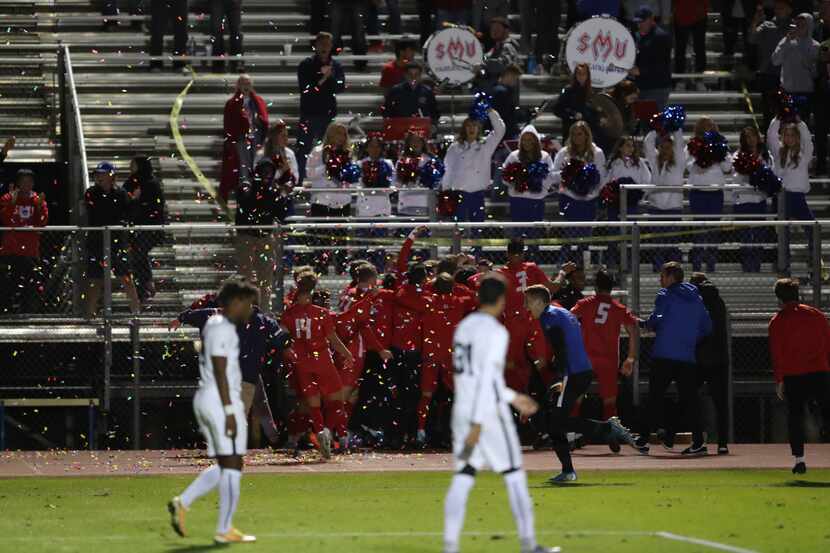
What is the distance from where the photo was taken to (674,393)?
2331cm

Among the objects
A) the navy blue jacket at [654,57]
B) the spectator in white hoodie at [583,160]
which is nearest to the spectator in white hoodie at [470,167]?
the spectator in white hoodie at [583,160]

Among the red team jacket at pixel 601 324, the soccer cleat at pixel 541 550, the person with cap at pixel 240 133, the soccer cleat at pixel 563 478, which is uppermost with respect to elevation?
the person with cap at pixel 240 133

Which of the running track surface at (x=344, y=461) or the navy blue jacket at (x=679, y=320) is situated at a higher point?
the navy blue jacket at (x=679, y=320)

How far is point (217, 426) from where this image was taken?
44.2ft

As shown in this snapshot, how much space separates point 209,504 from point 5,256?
6.16m

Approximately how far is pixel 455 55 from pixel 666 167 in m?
3.28

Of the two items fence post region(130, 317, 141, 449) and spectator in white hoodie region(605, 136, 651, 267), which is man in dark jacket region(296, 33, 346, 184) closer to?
spectator in white hoodie region(605, 136, 651, 267)

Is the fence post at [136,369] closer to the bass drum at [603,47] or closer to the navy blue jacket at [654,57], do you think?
the bass drum at [603,47]

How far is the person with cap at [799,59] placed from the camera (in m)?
26.5

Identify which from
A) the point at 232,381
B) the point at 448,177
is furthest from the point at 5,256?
the point at 232,381

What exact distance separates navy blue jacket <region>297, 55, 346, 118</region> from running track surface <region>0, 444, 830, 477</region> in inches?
231

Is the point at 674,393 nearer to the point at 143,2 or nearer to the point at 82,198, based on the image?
the point at 82,198

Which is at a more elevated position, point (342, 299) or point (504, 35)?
point (504, 35)

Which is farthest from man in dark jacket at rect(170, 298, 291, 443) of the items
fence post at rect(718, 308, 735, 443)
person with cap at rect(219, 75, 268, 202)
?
fence post at rect(718, 308, 735, 443)
